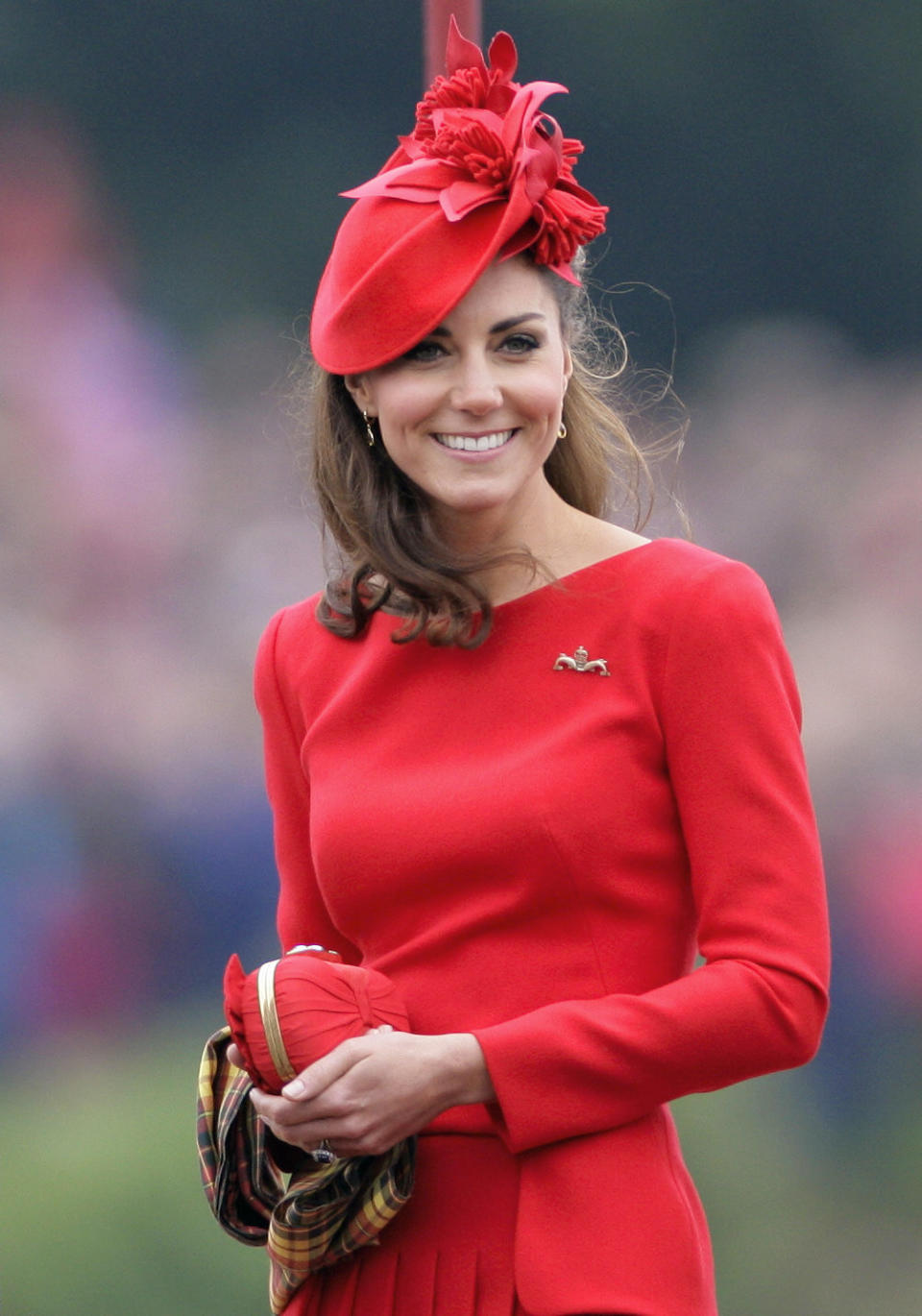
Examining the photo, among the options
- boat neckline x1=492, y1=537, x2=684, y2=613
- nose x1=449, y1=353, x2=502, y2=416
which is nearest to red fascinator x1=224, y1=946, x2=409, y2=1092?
boat neckline x1=492, y1=537, x2=684, y2=613

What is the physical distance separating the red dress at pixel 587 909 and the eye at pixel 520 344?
225 millimetres

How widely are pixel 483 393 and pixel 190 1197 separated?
2423 mm

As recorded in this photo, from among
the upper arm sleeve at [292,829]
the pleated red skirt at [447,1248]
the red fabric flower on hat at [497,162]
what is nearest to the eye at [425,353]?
the red fabric flower on hat at [497,162]

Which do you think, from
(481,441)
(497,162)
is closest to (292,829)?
(481,441)

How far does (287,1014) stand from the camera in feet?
4.79

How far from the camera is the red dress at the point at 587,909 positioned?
1477mm

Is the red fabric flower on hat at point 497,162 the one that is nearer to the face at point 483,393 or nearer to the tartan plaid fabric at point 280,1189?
the face at point 483,393

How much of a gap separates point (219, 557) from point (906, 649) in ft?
4.99

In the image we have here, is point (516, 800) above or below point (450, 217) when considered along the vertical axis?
below

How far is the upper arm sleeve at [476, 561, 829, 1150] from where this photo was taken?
4.82 ft

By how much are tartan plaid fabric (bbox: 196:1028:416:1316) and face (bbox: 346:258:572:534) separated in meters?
0.59

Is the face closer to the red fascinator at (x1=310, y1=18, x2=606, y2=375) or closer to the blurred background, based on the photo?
the red fascinator at (x1=310, y1=18, x2=606, y2=375)

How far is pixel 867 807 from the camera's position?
3.63 m

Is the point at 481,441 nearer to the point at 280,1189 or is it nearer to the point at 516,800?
the point at 516,800
